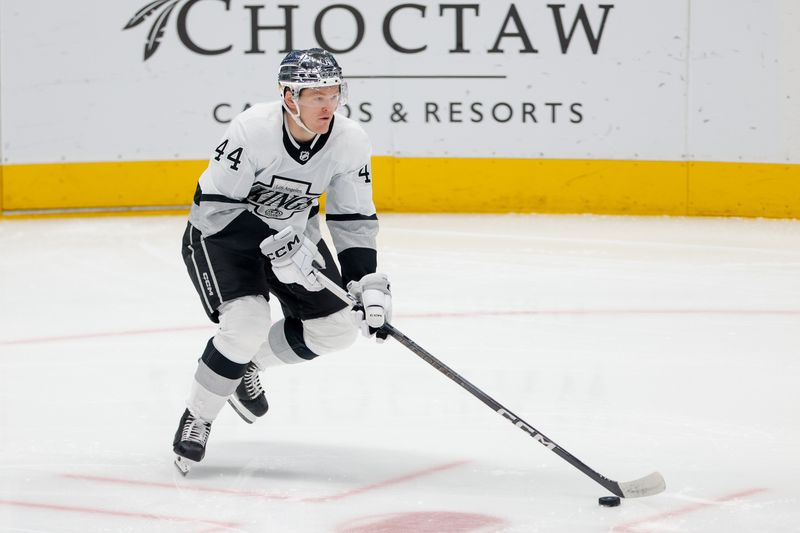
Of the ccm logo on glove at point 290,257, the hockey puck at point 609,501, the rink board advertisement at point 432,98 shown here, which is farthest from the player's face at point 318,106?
the rink board advertisement at point 432,98

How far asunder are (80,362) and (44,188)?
3.32m

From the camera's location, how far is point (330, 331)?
10.8 feet

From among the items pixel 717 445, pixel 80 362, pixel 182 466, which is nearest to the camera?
pixel 182 466

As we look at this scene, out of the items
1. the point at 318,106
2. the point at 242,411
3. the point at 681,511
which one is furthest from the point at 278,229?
the point at 681,511

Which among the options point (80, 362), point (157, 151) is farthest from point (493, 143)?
point (80, 362)

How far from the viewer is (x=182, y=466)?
3059mm

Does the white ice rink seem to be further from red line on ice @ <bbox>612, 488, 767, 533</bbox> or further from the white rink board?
the white rink board

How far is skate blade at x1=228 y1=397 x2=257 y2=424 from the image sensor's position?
11.3 ft

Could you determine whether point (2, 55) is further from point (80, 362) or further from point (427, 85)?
point (80, 362)

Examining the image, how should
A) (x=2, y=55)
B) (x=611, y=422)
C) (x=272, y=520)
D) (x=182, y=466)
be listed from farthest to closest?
(x=2, y=55) → (x=611, y=422) → (x=182, y=466) → (x=272, y=520)

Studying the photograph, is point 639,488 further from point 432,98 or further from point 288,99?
point 432,98

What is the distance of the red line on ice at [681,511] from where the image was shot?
2.65 m

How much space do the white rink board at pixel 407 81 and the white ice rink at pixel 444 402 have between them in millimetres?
1150

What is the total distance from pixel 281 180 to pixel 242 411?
67 centimetres
